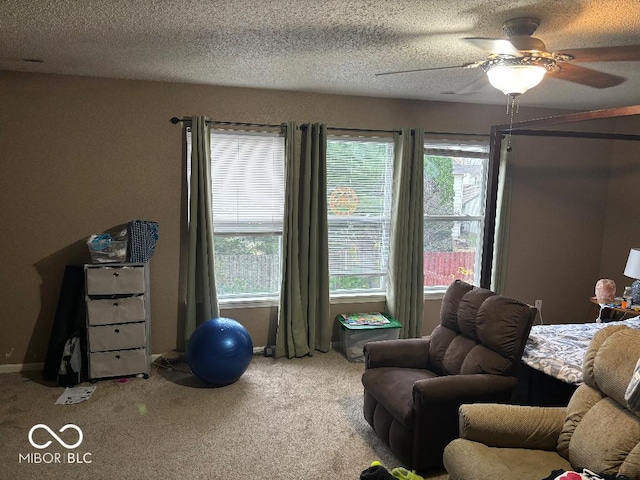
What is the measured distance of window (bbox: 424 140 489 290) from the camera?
4789 millimetres

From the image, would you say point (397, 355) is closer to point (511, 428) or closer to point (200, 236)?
point (511, 428)

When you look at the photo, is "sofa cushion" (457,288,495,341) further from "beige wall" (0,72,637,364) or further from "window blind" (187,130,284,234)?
"beige wall" (0,72,637,364)

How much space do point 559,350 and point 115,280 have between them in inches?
123

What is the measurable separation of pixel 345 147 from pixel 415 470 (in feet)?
9.46

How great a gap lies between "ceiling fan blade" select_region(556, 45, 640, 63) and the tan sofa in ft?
4.58

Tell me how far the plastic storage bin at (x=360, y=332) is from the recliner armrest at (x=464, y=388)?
1.69 m

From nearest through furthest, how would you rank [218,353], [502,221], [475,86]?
[218,353] → [475,86] → [502,221]

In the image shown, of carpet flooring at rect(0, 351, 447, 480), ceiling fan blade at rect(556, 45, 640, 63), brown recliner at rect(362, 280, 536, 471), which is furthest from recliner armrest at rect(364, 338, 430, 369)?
ceiling fan blade at rect(556, 45, 640, 63)

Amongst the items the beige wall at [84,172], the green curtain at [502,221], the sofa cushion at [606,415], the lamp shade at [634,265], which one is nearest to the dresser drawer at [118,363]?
the beige wall at [84,172]

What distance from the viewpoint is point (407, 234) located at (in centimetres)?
455

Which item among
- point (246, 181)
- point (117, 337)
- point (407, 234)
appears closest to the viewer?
Answer: point (117, 337)

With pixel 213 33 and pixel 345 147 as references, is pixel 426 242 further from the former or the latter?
pixel 213 33

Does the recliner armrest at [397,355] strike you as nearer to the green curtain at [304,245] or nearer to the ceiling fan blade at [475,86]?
the green curtain at [304,245]

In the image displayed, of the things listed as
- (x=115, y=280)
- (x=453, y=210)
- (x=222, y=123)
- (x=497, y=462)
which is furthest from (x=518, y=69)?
(x=115, y=280)
